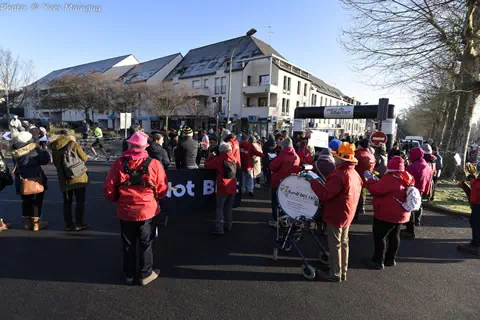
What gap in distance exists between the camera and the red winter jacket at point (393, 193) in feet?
12.4

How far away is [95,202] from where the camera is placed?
6.88 metres

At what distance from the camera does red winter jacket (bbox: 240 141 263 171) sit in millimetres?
7484

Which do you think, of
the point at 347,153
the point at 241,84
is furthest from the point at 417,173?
the point at 241,84

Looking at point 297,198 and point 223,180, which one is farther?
point 223,180

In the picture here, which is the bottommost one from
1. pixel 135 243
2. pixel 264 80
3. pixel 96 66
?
pixel 135 243

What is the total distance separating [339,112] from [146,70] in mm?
36842

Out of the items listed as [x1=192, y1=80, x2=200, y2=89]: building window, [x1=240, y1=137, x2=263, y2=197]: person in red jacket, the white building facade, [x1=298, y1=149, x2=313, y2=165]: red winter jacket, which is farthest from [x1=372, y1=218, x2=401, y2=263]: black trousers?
[x1=192, y1=80, x2=200, y2=89]: building window

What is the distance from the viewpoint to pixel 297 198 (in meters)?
3.72

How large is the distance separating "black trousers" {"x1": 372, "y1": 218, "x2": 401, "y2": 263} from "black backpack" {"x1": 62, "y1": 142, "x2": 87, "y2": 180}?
5.08 meters

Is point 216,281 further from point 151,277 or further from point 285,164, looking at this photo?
point 285,164

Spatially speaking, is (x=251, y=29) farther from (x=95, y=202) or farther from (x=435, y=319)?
Result: (x=435, y=319)

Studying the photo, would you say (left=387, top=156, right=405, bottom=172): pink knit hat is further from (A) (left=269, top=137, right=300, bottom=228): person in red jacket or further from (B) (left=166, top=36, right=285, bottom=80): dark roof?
(B) (left=166, top=36, right=285, bottom=80): dark roof

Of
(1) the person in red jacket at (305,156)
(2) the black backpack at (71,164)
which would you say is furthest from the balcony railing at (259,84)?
(2) the black backpack at (71,164)

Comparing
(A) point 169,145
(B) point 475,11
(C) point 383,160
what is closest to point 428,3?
(B) point 475,11
